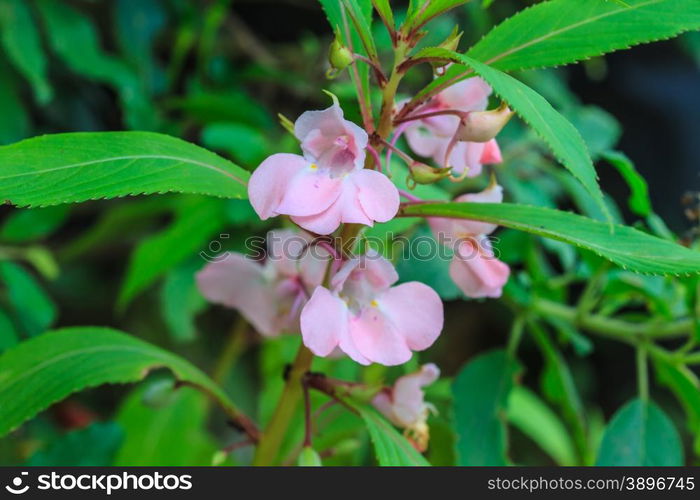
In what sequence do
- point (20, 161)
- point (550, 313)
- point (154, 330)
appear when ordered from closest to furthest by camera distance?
point (20, 161) → point (550, 313) → point (154, 330)

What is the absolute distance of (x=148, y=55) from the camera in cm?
141

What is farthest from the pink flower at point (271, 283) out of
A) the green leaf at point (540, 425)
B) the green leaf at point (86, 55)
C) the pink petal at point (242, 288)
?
the green leaf at point (540, 425)

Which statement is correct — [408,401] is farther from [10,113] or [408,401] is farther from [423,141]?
[10,113]

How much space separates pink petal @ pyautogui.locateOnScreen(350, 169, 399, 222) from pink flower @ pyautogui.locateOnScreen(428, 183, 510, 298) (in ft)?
0.41

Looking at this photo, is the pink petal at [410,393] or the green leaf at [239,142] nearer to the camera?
the pink petal at [410,393]

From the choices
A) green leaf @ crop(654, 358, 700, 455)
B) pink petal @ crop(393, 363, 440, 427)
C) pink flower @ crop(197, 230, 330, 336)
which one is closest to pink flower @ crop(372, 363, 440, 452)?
pink petal @ crop(393, 363, 440, 427)

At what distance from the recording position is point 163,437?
50.5 inches

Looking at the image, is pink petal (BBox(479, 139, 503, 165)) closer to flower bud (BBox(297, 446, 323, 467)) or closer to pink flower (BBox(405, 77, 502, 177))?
pink flower (BBox(405, 77, 502, 177))

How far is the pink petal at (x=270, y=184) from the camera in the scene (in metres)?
0.56

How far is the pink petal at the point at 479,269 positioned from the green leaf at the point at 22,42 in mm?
774

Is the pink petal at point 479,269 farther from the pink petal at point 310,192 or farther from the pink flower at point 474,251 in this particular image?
the pink petal at point 310,192

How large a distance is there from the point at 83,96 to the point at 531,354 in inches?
52.6
